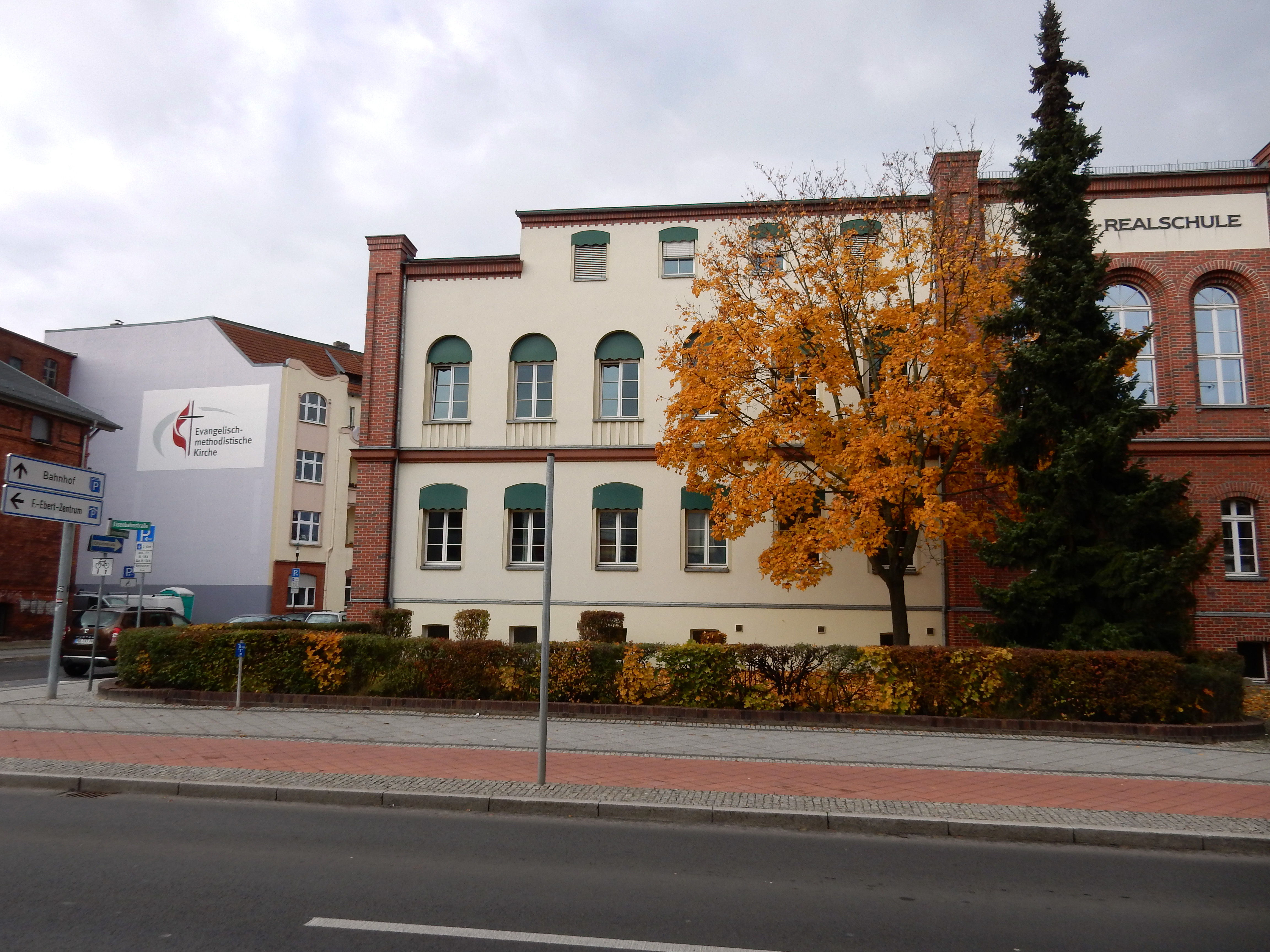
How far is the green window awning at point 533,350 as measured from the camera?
82.1 ft

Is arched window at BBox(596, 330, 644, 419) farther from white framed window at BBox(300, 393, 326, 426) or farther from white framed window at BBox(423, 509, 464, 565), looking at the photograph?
white framed window at BBox(300, 393, 326, 426)

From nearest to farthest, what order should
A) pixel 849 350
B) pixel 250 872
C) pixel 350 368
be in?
pixel 250 872
pixel 849 350
pixel 350 368

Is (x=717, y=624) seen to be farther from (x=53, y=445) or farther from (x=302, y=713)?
(x=53, y=445)

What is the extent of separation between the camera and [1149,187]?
72.1 ft

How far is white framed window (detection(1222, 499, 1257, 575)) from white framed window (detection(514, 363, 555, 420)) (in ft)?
55.3

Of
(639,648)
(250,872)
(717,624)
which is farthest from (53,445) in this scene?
(250,872)

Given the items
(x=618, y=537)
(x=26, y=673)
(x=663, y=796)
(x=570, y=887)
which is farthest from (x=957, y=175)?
(x=26, y=673)

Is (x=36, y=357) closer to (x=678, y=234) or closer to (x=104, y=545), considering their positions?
(x=104, y=545)

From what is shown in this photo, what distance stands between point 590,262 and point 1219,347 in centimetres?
1607

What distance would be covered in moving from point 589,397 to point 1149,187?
14.9 metres

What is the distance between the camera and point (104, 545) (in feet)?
60.3

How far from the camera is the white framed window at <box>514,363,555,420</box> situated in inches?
986

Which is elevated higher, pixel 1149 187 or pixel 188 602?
pixel 1149 187

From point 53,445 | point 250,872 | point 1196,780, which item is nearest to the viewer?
point 250,872
